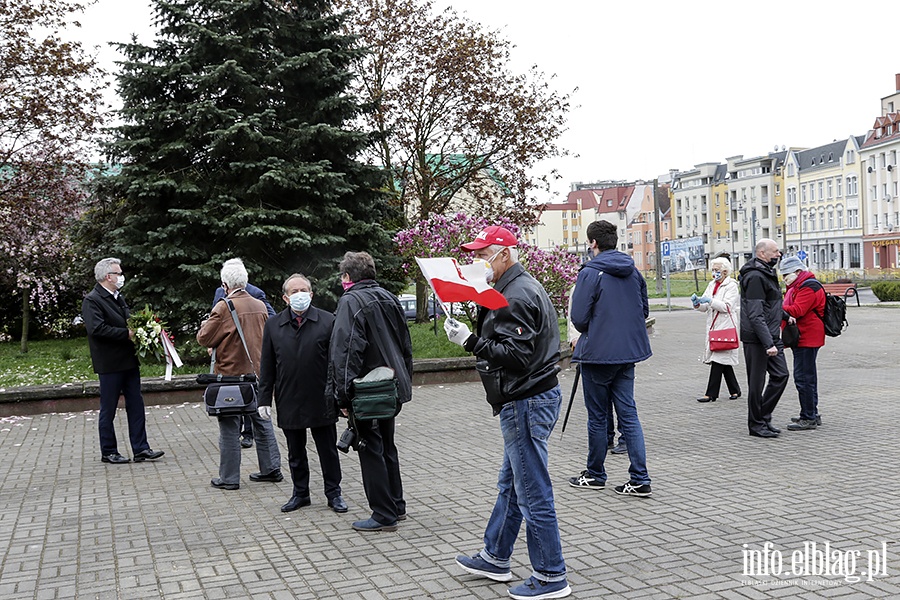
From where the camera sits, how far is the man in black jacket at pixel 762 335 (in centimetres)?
923

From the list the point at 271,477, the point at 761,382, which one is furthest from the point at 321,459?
the point at 761,382

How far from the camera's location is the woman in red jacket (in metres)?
9.67

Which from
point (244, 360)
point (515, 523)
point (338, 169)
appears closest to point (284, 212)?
point (338, 169)

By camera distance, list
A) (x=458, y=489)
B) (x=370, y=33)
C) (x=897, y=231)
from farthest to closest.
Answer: (x=897, y=231) → (x=370, y=33) → (x=458, y=489)

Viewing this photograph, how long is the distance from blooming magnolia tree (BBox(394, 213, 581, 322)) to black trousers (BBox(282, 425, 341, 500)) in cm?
987

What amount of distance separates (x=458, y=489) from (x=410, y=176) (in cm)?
2074

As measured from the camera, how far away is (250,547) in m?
5.98

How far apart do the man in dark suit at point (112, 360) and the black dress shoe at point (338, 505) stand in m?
3.08

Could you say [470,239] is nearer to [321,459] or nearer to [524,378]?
[321,459]

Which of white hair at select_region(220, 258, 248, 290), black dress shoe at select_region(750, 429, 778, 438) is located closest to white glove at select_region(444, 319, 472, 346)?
white hair at select_region(220, 258, 248, 290)

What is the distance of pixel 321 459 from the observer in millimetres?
7039

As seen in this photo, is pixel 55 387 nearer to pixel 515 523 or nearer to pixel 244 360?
pixel 244 360

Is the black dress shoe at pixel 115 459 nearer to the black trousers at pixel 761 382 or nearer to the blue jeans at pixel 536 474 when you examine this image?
the blue jeans at pixel 536 474

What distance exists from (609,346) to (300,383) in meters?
2.45
